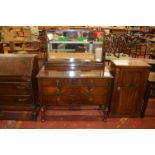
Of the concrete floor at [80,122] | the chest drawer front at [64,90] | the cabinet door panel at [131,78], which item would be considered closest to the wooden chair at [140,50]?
the concrete floor at [80,122]

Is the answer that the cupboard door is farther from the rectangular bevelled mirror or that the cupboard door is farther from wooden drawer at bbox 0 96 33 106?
wooden drawer at bbox 0 96 33 106

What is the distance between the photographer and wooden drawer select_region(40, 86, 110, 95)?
7.45 feet

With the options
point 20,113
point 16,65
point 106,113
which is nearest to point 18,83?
point 16,65

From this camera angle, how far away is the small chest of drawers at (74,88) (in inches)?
87.0

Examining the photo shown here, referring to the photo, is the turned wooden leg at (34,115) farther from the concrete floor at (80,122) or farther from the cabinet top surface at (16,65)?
the cabinet top surface at (16,65)

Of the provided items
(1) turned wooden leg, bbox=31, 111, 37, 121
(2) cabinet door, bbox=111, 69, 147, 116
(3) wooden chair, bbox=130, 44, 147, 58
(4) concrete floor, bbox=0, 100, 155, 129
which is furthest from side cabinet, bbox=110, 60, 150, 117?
(3) wooden chair, bbox=130, 44, 147, 58

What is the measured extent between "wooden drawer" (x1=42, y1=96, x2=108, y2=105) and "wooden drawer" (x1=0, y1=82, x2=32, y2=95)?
284mm

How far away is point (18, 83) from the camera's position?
2.29 meters

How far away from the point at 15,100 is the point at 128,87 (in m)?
1.77

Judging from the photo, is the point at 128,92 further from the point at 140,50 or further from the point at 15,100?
the point at 140,50

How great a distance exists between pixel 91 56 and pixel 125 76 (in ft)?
2.00

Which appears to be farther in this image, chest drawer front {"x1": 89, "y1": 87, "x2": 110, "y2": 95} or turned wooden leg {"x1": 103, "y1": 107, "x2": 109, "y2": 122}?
turned wooden leg {"x1": 103, "y1": 107, "x2": 109, "y2": 122}
